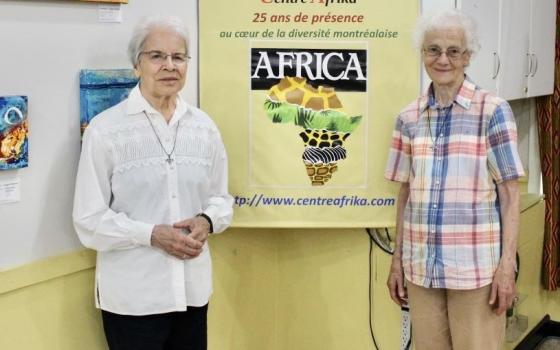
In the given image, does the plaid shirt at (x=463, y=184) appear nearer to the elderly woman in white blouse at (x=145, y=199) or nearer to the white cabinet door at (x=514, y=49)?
the elderly woman in white blouse at (x=145, y=199)

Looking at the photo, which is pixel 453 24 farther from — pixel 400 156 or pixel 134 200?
pixel 134 200

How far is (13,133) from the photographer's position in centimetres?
184

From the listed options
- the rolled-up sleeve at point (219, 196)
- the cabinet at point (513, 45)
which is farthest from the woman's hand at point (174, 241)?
the cabinet at point (513, 45)

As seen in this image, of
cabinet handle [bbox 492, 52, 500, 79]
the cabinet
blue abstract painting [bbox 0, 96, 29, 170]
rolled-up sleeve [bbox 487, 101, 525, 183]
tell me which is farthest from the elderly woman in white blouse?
cabinet handle [bbox 492, 52, 500, 79]

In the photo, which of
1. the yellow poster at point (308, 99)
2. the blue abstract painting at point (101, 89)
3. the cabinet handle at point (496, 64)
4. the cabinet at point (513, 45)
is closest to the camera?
the blue abstract painting at point (101, 89)

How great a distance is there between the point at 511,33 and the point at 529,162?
0.97m

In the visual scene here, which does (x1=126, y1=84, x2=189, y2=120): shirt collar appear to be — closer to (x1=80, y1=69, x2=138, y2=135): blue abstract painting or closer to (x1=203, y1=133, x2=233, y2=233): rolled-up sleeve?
(x1=80, y1=69, x2=138, y2=135): blue abstract painting

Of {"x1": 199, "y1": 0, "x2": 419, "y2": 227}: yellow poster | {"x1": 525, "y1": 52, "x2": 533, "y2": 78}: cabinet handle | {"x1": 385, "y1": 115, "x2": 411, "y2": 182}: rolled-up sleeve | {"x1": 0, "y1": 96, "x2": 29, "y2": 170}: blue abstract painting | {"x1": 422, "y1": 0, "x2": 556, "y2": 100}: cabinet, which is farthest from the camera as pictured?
{"x1": 525, "y1": 52, "x2": 533, "y2": 78}: cabinet handle

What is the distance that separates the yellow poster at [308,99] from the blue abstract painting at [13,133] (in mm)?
726

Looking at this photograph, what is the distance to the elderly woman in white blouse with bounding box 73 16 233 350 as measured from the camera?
6.36 feet

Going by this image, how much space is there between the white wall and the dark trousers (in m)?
0.27

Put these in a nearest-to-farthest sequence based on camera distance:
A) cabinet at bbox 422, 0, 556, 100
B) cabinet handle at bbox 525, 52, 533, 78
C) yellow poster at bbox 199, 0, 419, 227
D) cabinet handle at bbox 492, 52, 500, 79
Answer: yellow poster at bbox 199, 0, 419, 227 → cabinet at bbox 422, 0, 556, 100 → cabinet handle at bbox 492, 52, 500, 79 → cabinet handle at bbox 525, 52, 533, 78

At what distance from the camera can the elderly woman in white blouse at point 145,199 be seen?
1.94 m

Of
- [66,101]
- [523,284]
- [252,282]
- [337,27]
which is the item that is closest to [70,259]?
[66,101]
